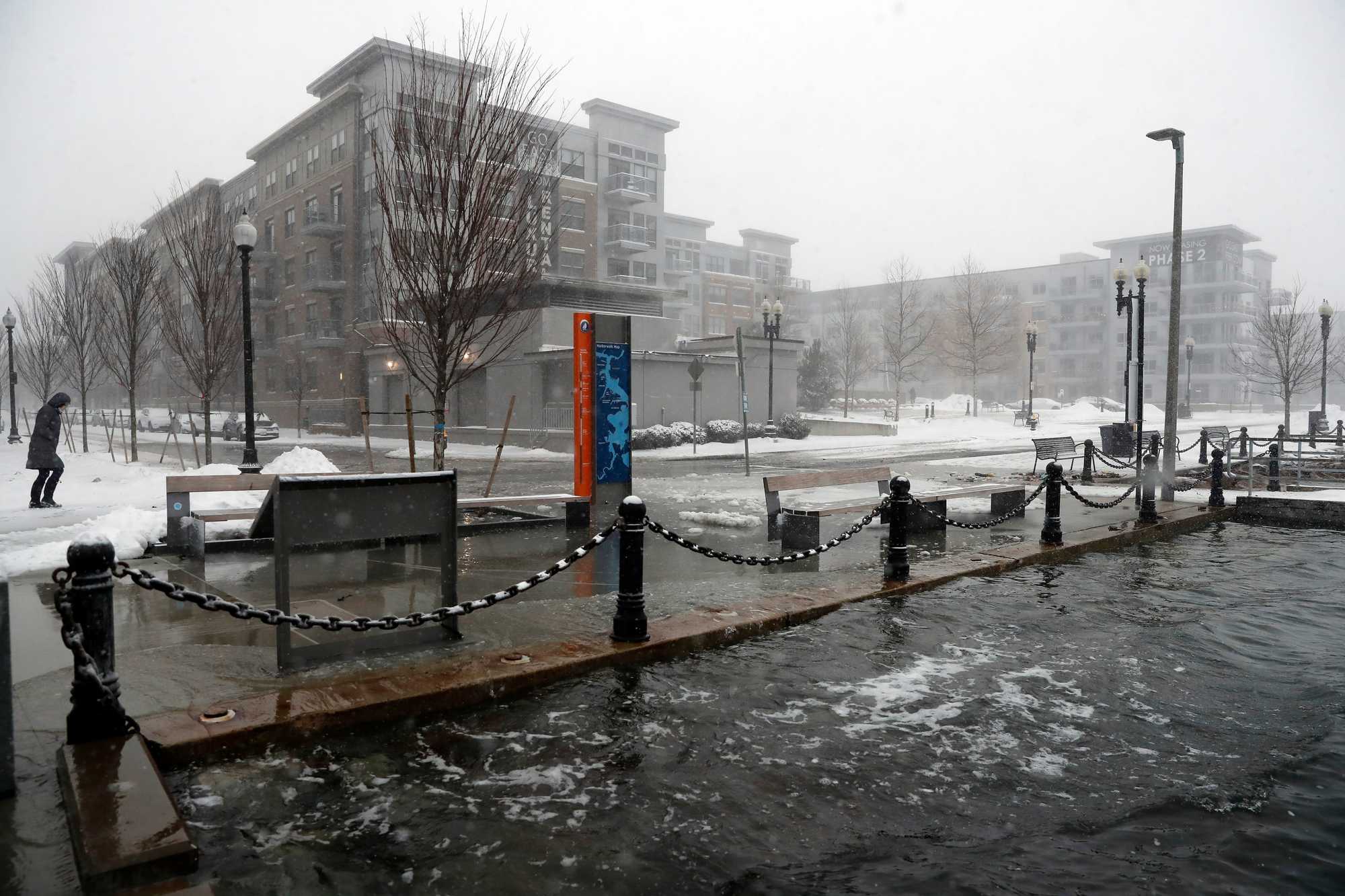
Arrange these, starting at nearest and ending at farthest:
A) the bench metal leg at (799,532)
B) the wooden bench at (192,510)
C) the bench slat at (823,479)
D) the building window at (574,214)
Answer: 1. the wooden bench at (192,510)
2. the bench metal leg at (799,532)
3. the bench slat at (823,479)
4. the building window at (574,214)

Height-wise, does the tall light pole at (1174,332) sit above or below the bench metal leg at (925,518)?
above

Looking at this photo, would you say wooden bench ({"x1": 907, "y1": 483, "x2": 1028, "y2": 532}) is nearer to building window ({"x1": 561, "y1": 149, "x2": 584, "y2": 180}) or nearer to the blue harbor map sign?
the blue harbor map sign

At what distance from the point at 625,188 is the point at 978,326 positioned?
2534 cm

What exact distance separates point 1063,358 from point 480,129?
90.7 meters

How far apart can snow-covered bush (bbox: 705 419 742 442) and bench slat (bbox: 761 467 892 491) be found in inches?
855

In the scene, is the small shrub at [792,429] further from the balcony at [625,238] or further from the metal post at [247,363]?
the balcony at [625,238]

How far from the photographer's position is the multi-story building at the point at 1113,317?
84625mm

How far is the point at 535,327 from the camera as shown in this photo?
3628 cm

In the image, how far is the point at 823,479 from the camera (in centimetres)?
1119

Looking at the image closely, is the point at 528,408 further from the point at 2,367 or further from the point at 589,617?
the point at 2,367

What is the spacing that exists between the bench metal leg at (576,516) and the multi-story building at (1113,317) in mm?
74268

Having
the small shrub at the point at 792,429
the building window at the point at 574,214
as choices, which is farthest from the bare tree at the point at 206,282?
the building window at the point at 574,214

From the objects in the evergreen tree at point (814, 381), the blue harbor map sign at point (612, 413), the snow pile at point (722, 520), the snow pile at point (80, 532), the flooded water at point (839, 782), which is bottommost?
the flooded water at point (839, 782)

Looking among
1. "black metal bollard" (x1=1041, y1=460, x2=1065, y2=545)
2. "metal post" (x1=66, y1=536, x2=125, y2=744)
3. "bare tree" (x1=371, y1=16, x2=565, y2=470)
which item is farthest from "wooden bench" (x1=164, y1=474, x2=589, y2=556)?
"black metal bollard" (x1=1041, y1=460, x2=1065, y2=545)
